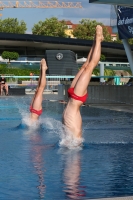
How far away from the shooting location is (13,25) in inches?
5064

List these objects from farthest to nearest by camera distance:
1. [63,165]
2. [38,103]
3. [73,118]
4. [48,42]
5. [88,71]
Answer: [48,42], [38,103], [73,118], [88,71], [63,165]

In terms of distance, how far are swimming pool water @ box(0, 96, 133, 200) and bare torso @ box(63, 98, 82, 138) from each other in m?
0.31

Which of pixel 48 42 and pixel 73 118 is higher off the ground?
pixel 48 42

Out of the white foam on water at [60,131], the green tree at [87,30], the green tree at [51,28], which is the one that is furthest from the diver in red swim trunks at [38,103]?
the green tree at [87,30]

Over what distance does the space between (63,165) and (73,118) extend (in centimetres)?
159

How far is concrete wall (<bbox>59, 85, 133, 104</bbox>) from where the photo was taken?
2169cm

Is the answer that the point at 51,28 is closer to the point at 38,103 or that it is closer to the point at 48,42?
the point at 48,42

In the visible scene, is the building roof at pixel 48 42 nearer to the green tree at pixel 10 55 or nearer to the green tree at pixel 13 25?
the green tree at pixel 10 55

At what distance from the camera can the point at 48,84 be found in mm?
40531

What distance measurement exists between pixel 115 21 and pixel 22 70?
1641 inches

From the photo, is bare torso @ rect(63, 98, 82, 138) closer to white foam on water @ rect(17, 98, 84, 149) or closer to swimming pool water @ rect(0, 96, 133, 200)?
white foam on water @ rect(17, 98, 84, 149)

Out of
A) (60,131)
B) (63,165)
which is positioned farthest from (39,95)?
(63,165)

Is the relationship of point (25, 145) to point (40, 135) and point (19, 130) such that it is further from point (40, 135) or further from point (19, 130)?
point (19, 130)

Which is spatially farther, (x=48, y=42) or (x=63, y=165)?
(x=48, y=42)
